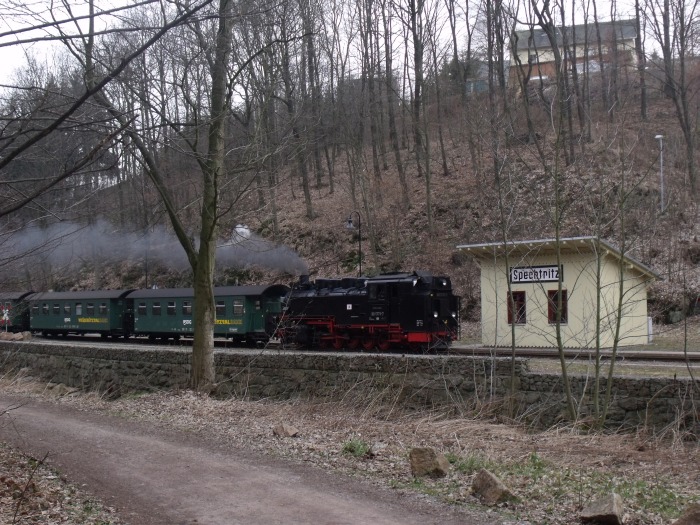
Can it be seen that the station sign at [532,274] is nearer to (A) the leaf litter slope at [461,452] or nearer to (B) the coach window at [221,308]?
(B) the coach window at [221,308]

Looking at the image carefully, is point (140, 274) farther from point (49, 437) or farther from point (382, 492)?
point (382, 492)

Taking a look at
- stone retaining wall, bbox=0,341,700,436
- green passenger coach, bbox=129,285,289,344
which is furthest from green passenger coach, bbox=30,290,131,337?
stone retaining wall, bbox=0,341,700,436

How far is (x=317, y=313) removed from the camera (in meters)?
25.8

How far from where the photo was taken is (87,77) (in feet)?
19.2

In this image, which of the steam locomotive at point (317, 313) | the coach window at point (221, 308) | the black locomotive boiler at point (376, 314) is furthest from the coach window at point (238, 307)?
the black locomotive boiler at point (376, 314)

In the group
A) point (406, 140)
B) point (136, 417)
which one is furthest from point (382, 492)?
point (406, 140)

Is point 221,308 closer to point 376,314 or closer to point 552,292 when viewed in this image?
point 376,314

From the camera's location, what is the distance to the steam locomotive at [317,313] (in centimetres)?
2381

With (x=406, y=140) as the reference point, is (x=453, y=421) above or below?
below

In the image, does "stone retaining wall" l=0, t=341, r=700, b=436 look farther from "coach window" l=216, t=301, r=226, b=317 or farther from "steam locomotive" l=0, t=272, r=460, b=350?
"coach window" l=216, t=301, r=226, b=317

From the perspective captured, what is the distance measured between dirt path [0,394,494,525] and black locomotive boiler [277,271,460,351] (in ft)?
40.5

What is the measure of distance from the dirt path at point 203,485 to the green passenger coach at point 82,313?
21.4m

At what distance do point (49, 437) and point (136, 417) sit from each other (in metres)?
2.06

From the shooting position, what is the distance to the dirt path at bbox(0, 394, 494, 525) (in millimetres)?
7109
